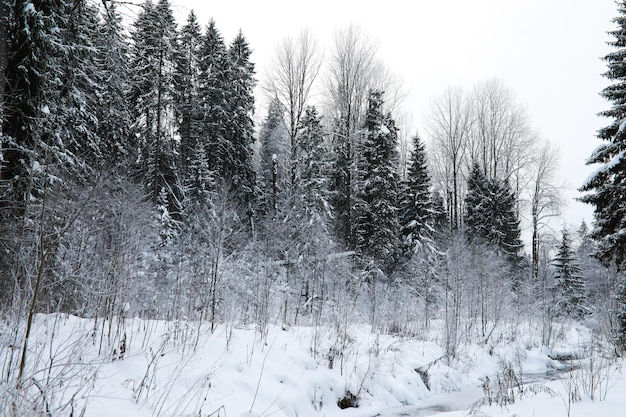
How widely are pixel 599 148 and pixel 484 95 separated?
27.8 m

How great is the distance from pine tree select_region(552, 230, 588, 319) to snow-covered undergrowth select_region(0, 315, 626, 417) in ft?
68.8

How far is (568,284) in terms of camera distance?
1127 inches

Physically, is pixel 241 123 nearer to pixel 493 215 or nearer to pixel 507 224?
pixel 493 215

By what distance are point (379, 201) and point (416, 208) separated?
3638 millimetres

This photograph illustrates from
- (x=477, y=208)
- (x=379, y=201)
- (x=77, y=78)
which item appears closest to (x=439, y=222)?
(x=477, y=208)

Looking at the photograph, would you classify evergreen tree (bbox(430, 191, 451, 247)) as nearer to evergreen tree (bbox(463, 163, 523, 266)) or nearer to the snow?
evergreen tree (bbox(463, 163, 523, 266))

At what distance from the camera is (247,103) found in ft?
89.7

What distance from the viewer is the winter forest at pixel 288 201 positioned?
27.6 ft

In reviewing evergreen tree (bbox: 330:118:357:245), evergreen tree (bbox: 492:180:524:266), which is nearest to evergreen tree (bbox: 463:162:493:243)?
evergreen tree (bbox: 492:180:524:266)

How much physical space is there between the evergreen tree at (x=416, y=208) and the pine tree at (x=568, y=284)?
36.7ft

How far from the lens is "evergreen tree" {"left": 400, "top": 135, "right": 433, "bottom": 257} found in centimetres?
2423

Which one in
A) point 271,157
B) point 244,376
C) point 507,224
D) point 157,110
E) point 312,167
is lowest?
point 244,376

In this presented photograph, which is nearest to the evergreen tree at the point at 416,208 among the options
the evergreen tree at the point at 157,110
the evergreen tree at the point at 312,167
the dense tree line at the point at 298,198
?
the dense tree line at the point at 298,198

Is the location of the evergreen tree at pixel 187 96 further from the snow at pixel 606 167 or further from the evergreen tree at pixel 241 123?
the snow at pixel 606 167
